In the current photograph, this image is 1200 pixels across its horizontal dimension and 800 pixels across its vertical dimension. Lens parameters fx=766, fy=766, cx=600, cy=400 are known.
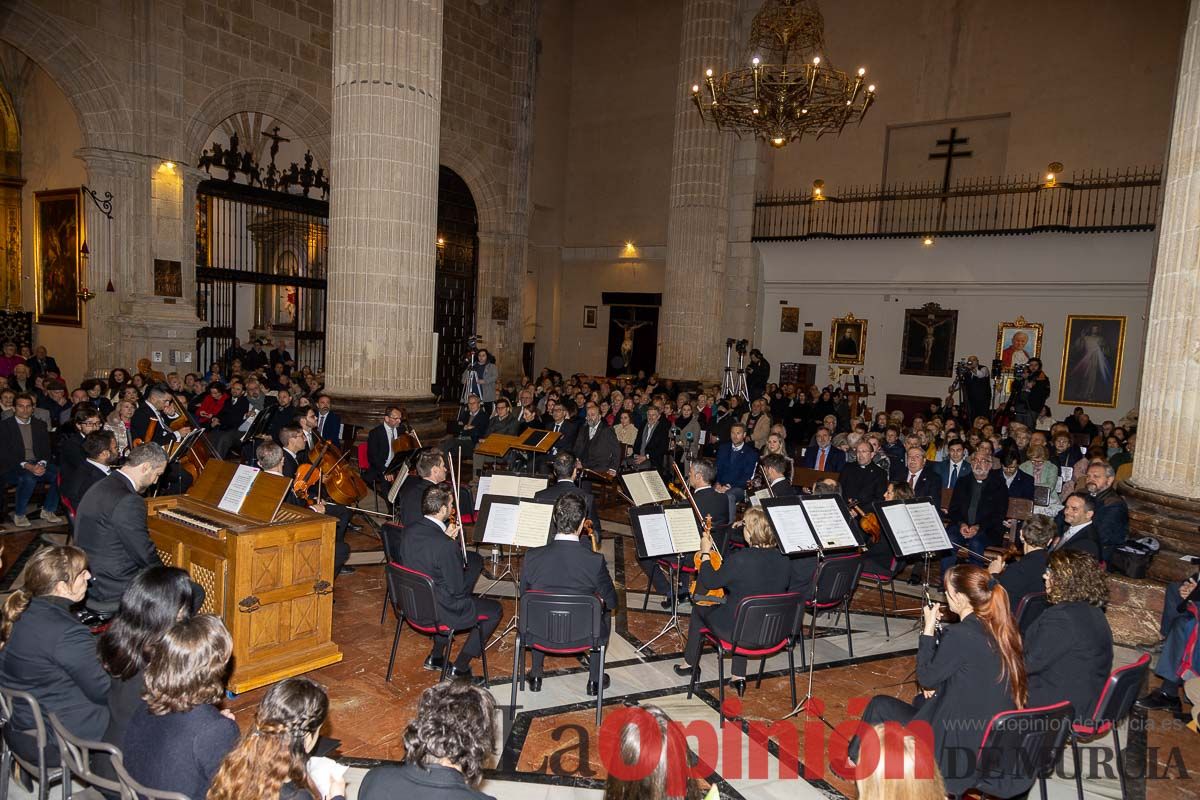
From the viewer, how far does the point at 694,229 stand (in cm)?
1730

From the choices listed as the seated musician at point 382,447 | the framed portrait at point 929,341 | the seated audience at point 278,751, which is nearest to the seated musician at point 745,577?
the seated audience at point 278,751

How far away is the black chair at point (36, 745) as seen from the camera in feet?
9.70

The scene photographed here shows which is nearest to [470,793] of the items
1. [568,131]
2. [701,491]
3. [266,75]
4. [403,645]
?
[403,645]

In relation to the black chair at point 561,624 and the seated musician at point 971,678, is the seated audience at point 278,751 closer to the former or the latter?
the black chair at point 561,624

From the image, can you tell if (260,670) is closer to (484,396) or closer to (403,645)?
(403,645)

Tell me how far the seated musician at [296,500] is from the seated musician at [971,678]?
394 centimetres

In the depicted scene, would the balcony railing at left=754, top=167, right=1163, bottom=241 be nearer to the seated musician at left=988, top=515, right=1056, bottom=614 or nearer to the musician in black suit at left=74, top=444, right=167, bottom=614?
the seated musician at left=988, top=515, right=1056, bottom=614

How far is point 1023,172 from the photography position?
1680 centimetres

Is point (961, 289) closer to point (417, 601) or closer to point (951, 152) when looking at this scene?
point (951, 152)

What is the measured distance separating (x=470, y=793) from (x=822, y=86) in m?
10.5

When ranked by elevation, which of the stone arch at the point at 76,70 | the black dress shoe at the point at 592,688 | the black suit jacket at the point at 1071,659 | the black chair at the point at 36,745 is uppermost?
the stone arch at the point at 76,70

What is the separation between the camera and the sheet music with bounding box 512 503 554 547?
5168 mm

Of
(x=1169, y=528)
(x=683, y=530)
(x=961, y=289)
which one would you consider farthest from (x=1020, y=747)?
(x=961, y=289)

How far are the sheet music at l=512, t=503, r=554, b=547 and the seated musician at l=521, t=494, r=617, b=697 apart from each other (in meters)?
0.44
